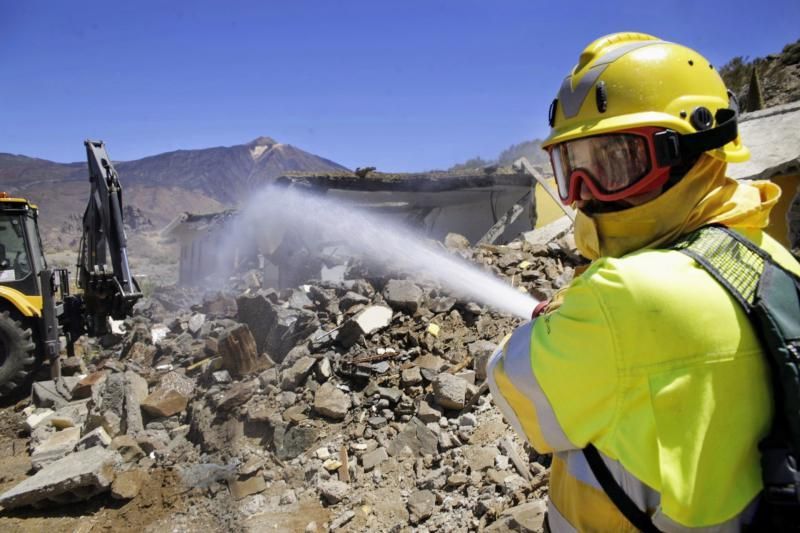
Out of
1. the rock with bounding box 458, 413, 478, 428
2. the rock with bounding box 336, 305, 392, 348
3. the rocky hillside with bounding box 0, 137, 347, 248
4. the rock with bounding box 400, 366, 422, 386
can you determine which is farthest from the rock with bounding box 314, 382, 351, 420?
the rocky hillside with bounding box 0, 137, 347, 248

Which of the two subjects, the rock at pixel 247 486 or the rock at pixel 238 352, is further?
the rock at pixel 238 352

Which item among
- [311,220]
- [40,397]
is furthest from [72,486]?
[311,220]

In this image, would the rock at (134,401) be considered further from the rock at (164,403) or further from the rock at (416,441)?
the rock at (416,441)

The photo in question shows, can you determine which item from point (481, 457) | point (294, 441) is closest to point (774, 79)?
point (481, 457)

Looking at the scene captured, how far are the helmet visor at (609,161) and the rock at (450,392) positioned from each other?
3588 mm

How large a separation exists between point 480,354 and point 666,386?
4.46 meters

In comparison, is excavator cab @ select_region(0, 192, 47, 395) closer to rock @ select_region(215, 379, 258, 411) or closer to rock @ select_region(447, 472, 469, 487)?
rock @ select_region(215, 379, 258, 411)

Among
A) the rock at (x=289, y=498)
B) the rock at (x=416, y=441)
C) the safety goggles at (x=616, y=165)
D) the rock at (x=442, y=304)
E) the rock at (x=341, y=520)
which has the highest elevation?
the safety goggles at (x=616, y=165)

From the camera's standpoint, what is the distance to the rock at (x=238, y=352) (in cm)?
672

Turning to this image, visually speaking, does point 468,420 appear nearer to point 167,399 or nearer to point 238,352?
point 238,352

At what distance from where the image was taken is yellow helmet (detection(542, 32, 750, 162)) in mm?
1302

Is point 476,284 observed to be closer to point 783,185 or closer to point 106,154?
point 783,185

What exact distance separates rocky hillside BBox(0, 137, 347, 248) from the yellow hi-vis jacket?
Result: 55.2 metres

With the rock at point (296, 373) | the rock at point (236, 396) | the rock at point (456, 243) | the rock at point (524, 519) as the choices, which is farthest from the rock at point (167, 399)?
the rock at point (456, 243)
